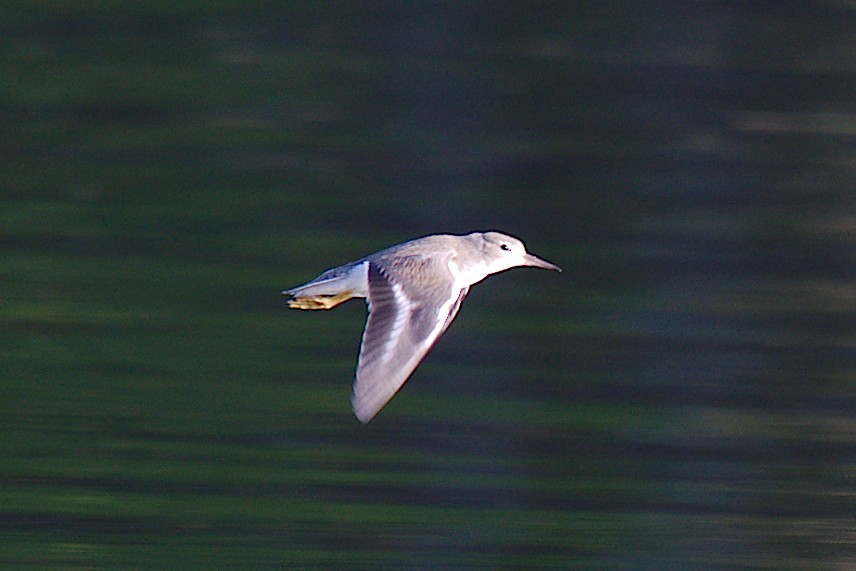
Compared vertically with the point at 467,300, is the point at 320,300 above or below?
above

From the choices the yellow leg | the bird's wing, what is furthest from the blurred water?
the bird's wing

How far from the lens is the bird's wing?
5.12 m

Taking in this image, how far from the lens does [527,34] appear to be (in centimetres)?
1677

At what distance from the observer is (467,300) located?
1091 centimetres

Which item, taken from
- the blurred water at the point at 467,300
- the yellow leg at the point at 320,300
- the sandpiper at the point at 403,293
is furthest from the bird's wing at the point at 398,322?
the blurred water at the point at 467,300

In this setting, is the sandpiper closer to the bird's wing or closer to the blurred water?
the bird's wing

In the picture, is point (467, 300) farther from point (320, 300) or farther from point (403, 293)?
point (403, 293)

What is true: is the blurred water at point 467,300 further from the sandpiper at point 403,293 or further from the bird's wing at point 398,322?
the bird's wing at point 398,322

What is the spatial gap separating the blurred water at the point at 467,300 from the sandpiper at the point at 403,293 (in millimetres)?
1672

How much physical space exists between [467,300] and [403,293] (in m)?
5.08

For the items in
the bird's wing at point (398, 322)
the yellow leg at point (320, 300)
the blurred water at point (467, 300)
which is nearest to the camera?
the bird's wing at point (398, 322)

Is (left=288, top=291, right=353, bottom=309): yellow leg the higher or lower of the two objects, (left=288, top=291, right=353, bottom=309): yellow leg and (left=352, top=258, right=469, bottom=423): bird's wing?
the lower

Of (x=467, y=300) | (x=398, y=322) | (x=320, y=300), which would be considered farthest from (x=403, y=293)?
(x=467, y=300)

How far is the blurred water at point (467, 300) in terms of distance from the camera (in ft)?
26.6
